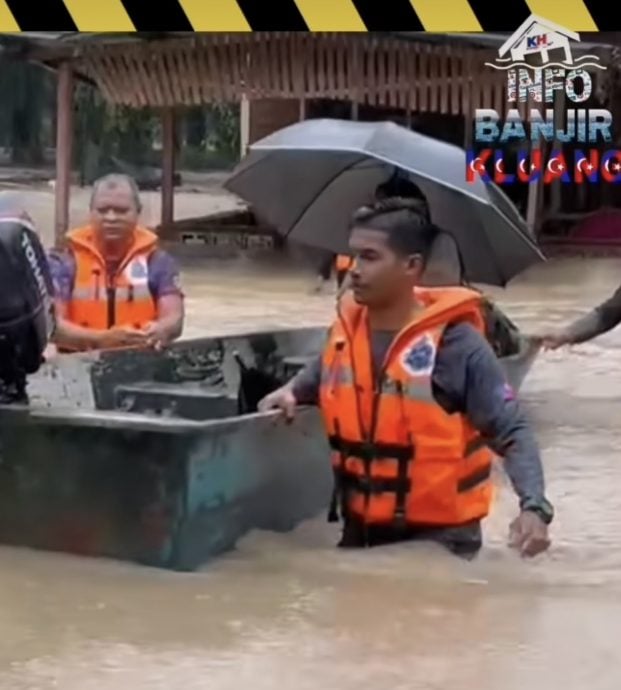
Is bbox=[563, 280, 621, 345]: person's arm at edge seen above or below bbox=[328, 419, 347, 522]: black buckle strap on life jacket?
above

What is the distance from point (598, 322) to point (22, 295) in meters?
3.20

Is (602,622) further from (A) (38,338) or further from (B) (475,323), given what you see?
(A) (38,338)

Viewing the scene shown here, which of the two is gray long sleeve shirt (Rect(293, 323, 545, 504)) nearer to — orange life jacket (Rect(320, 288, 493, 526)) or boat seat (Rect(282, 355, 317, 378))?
orange life jacket (Rect(320, 288, 493, 526))

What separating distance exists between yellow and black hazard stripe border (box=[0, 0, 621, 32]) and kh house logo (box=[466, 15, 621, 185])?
7.87 ft

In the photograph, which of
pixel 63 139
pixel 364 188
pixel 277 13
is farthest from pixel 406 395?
pixel 63 139

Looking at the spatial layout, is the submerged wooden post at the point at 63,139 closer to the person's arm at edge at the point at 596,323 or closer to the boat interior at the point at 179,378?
the boat interior at the point at 179,378

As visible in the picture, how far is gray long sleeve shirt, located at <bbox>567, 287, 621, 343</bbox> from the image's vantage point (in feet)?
26.2

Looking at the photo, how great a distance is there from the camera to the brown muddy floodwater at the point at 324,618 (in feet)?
Result: 16.1

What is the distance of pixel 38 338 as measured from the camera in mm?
5902

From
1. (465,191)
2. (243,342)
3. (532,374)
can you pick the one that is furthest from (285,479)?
(532,374)

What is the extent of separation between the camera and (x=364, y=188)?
7465 millimetres

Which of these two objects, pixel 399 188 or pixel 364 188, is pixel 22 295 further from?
pixel 364 188

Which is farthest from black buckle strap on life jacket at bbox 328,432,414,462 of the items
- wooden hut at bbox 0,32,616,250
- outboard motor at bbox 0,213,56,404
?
wooden hut at bbox 0,32,616,250

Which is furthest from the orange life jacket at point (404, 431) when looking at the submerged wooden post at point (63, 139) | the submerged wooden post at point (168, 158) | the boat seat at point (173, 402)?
the submerged wooden post at point (168, 158)
